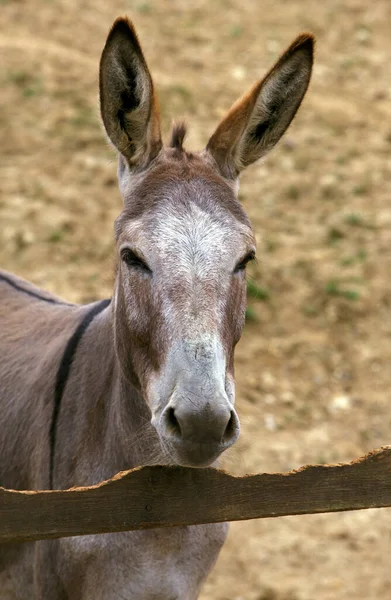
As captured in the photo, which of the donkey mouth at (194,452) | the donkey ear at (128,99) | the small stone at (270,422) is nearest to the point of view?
the donkey mouth at (194,452)

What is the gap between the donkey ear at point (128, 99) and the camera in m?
3.33

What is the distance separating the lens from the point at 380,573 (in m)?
5.73

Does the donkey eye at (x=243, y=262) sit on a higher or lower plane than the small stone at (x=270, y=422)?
higher

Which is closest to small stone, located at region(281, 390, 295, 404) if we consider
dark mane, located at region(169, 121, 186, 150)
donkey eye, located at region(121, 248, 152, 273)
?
dark mane, located at region(169, 121, 186, 150)

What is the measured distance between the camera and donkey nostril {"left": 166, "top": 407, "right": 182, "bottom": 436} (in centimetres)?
276

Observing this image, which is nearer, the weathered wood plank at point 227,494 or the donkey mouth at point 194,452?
the weathered wood plank at point 227,494

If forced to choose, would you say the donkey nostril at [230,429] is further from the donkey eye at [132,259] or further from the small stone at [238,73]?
the small stone at [238,73]

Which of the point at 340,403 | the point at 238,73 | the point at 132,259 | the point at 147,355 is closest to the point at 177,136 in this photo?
the point at 132,259

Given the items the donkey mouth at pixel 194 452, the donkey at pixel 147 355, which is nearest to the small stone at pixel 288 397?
the donkey at pixel 147 355

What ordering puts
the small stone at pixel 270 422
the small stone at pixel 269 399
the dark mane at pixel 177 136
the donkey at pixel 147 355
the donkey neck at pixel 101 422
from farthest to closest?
the small stone at pixel 269 399
the small stone at pixel 270 422
the dark mane at pixel 177 136
the donkey neck at pixel 101 422
the donkey at pixel 147 355

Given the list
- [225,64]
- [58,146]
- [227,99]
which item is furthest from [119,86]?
[225,64]

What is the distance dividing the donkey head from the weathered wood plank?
96 millimetres

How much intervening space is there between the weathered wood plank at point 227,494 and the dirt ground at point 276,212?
2490 mm

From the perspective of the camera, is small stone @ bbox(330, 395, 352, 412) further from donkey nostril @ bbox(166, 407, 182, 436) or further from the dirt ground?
donkey nostril @ bbox(166, 407, 182, 436)
